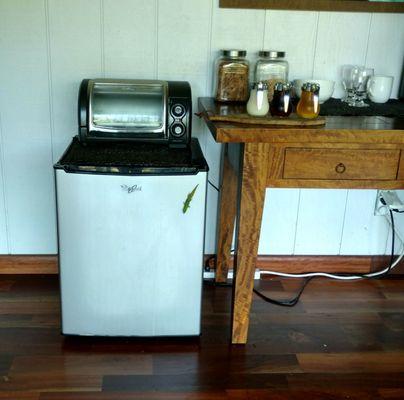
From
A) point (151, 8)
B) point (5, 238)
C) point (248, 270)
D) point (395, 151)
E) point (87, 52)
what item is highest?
point (151, 8)

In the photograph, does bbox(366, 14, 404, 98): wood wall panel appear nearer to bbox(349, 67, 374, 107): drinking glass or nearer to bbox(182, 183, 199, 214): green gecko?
bbox(349, 67, 374, 107): drinking glass

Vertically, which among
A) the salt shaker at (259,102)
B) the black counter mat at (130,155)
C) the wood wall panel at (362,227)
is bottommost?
the wood wall panel at (362,227)

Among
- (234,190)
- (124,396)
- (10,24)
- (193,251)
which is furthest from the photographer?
(234,190)

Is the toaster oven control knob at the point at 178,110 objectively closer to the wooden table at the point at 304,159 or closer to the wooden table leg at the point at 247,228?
the wooden table at the point at 304,159

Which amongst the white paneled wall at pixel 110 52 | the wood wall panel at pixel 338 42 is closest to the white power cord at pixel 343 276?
Answer: the white paneled wall at pixel 110 52

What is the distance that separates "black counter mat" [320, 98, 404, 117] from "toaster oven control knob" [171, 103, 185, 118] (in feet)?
1.47

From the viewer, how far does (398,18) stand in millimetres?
2010

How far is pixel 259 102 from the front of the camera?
1605 mm

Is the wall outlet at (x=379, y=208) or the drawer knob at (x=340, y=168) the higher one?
the drawer knob at (x=340, y=168)

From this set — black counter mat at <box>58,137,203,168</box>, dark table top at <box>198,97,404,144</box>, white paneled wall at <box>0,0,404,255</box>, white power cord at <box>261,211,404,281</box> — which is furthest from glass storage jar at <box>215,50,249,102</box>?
white power cord at <box>261,211,404,281</box>

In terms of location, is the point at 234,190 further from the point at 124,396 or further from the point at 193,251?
the point at 124,396

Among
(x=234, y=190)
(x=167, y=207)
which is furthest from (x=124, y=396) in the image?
(x=234, y=190)

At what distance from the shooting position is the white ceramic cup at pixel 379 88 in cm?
192

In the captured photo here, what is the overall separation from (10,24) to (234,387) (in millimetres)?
1425
